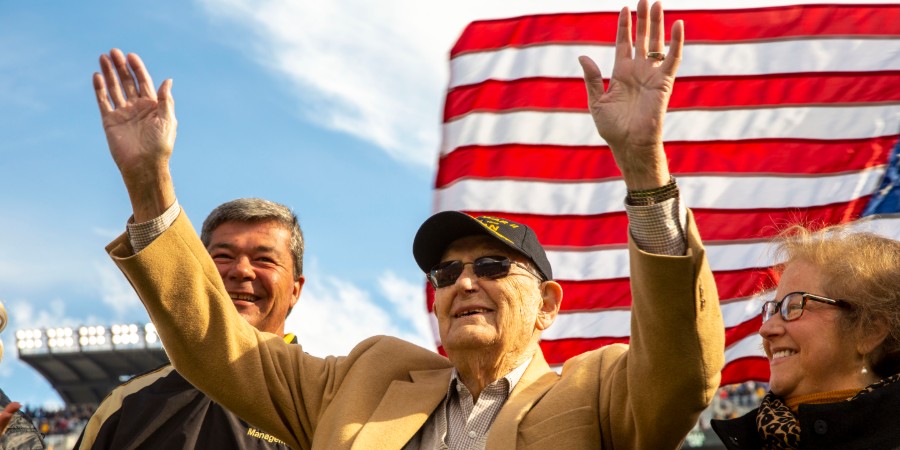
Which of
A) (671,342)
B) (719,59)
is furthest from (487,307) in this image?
(719,59)

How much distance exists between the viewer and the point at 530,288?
4.41 metres

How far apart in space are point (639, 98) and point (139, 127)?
1.65 metres

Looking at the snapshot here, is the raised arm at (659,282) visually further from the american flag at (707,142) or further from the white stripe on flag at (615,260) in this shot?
the white stripe on flag at (615,260)

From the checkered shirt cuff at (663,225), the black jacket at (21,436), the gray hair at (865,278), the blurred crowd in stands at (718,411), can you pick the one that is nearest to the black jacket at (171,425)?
the black jacket at (21,436)

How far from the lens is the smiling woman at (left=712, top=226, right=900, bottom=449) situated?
3.66 m

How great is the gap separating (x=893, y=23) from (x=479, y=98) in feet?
8.18

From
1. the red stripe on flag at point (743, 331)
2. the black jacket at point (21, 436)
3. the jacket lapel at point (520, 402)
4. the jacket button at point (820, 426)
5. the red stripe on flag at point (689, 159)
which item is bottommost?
the jacket button at point (820, 426)

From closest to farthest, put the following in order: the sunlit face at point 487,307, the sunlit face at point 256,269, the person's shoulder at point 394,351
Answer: the sunlit face at point 487,307
the person's shoulder at point 394,351
the sunlit face at point 256,269

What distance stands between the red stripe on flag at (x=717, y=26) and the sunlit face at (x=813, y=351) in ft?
11.8

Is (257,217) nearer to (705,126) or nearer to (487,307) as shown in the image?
(487,307)

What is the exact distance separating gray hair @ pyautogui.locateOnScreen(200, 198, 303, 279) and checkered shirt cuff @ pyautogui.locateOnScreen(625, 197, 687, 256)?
245 centimetres

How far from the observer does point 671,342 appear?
11.5 ft

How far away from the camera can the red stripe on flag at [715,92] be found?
7.10 m

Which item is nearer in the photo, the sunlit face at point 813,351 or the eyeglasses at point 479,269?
the sunlit face at point 813,351
